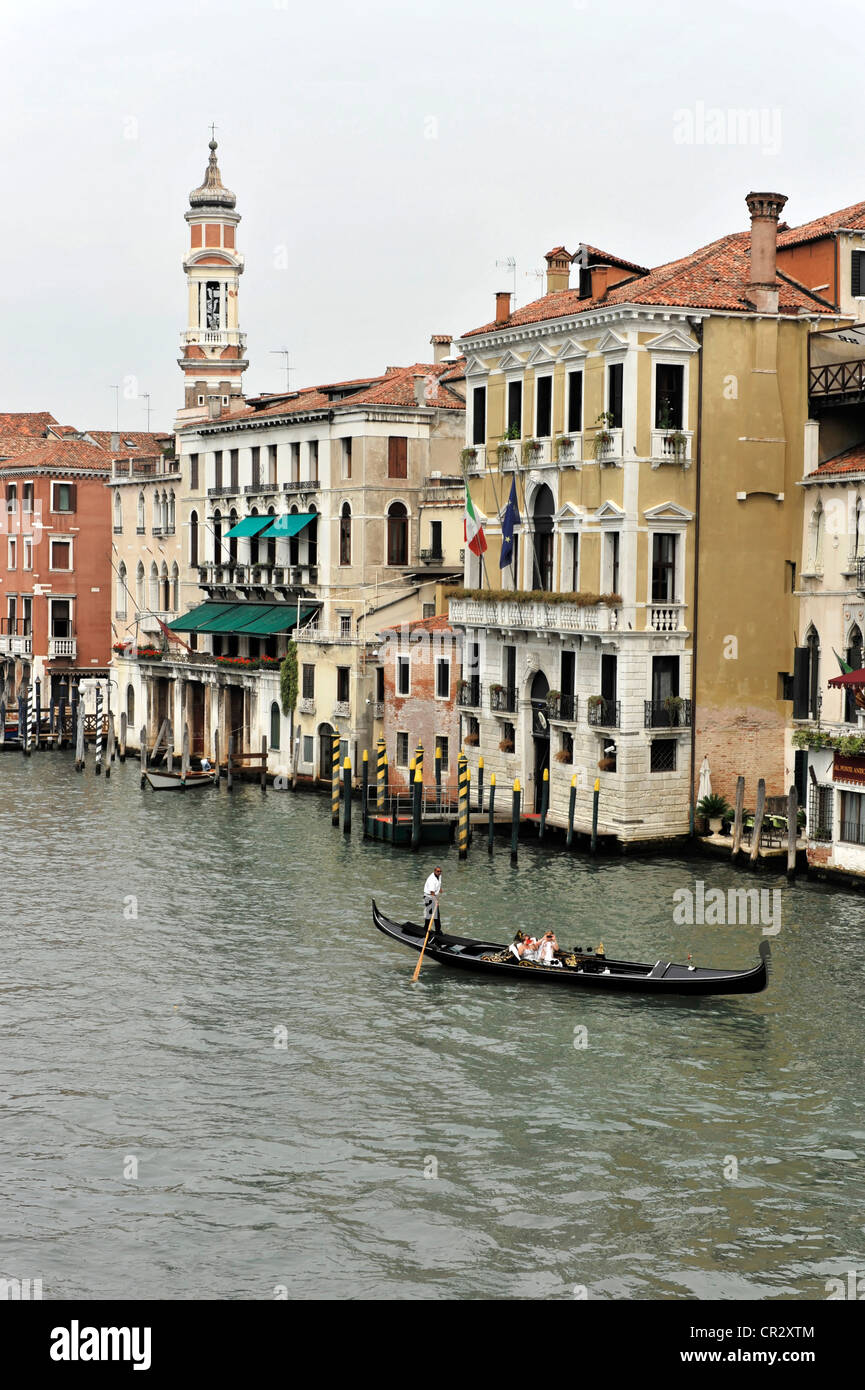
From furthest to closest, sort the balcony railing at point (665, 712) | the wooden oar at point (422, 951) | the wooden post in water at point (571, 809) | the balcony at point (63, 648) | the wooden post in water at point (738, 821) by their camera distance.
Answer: the balcony at point (63, 648), the balcony railing at point (665, 712), the wooden post in water at point (571, 809), the wooden post in water at point (738, 821), the wooden oar at point (422, 951)

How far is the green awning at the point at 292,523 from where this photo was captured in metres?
57.2

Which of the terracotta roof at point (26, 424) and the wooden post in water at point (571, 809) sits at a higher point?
the terracotta roof at point (26, 424)

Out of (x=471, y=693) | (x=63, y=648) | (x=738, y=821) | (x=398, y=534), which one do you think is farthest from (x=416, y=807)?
(x=63, y=648)

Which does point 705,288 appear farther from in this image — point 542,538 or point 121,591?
point 121,591

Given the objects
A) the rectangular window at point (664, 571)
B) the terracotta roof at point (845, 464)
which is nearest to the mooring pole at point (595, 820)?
the rectangular window at point (664, 571)

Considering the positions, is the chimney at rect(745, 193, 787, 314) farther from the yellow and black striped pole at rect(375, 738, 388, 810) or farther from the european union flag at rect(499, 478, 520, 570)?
the yellow and black striped pole at rect(375, 738, 388, 810)

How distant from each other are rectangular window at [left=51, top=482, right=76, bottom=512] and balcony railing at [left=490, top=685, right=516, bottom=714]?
112 ft

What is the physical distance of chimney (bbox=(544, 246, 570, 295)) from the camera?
47.0 m

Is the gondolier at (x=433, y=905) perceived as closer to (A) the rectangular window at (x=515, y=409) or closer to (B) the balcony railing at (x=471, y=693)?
(B) the balcony railing at (x=471, y=693)

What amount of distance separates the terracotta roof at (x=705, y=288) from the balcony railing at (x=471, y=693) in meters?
8.82

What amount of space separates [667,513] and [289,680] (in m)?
17.1

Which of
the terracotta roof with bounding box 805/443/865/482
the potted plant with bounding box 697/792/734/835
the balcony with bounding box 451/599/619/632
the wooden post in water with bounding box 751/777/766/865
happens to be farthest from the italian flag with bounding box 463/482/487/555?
the wooden post in water with bounding box 751/777/766/865

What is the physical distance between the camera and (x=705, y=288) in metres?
40.1
